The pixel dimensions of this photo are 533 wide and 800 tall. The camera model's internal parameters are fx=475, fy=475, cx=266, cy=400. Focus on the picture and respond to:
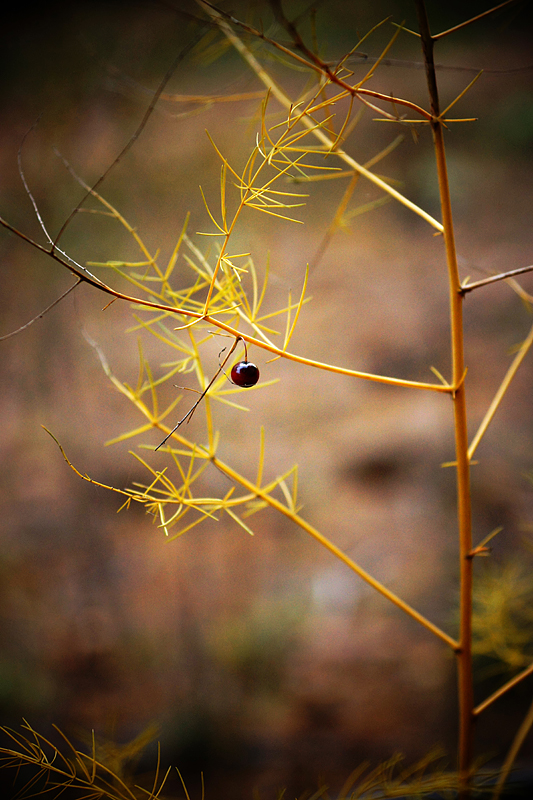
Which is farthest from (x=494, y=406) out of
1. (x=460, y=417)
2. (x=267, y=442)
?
(x=267, y=442)

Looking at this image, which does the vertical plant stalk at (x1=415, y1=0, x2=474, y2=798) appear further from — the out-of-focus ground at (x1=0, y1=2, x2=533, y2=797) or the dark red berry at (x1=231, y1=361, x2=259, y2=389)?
the out-of-focus ground at (x1=0, y1=2, x2=533, y2=797)

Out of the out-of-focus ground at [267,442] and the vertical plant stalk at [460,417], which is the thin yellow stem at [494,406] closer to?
the vertical plant stalk at [460,417]

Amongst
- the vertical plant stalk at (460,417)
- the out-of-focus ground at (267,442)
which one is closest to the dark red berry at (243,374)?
the vertical plant stalk at (460,417)

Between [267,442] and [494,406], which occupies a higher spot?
[494,406]

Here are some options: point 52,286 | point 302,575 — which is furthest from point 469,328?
point 52,286

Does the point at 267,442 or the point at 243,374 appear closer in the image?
the point at 243,374

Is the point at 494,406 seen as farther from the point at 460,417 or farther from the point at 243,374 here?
the point at 243,374

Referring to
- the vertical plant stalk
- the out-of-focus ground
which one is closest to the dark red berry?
the vertical plant stalk
